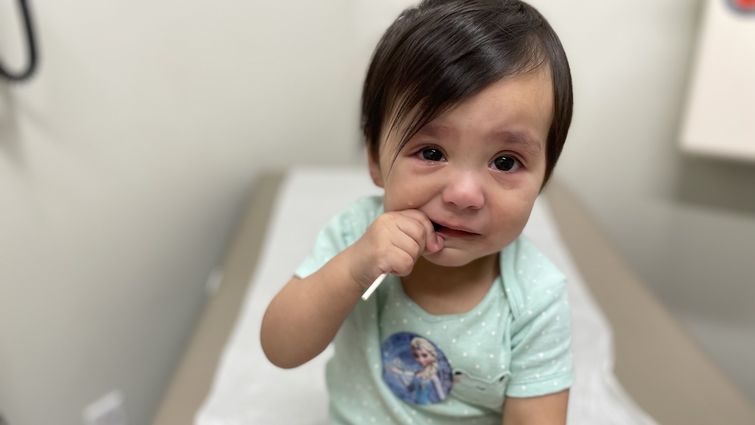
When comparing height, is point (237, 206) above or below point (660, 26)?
below

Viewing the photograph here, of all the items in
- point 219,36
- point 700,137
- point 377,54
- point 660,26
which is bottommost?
point 700,137

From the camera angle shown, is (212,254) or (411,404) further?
(212,254)

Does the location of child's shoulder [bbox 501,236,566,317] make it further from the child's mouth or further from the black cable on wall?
the black cable on wall

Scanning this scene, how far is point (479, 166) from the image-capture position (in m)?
0.49

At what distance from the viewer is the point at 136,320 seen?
44.1 inches

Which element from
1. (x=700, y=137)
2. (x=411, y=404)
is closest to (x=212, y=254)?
(x=411, y=404)

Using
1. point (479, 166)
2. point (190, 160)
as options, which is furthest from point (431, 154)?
point (190, 160)

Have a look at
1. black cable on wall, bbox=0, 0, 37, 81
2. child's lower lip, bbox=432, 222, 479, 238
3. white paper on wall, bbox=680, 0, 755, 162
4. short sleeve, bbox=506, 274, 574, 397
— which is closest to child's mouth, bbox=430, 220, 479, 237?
child's lower lip, bbox=432, 222, 479, 238

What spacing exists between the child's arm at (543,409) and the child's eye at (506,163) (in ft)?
0.70

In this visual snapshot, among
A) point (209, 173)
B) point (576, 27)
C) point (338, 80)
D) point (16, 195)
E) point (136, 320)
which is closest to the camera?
point (16, 195)

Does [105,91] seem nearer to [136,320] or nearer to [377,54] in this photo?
[136,320]

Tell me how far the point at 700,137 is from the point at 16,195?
1107 millimetres

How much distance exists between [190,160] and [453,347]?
76 cm

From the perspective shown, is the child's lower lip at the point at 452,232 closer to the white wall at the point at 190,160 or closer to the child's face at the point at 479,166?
the child's face at the point at 479,166
